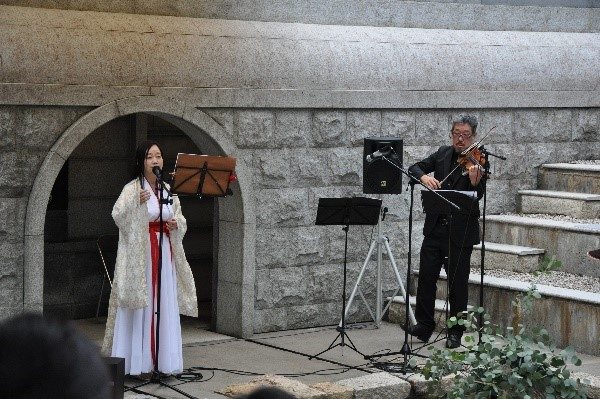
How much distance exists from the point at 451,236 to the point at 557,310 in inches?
42.2

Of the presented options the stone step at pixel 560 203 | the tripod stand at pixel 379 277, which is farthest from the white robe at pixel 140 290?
the stone step at pixel 560 203

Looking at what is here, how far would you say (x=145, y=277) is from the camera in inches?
329

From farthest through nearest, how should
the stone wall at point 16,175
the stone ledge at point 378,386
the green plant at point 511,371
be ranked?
the stone wall at point 16,175 → the stone ledge at point 378,386 → the green plant at point 511,371

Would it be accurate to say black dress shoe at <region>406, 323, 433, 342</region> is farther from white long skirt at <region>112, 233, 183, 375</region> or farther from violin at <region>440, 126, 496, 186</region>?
white long skirt at <region>112, 233, 183, 375</region>

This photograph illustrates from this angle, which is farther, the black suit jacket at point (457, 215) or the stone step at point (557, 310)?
the black suit jacket at point (457, 215)

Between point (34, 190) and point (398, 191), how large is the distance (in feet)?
9.98

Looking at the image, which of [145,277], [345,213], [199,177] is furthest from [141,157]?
[345,213]

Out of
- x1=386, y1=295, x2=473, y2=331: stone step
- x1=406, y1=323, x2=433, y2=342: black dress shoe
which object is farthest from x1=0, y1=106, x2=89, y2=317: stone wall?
x1=386, y1=295, x2=473, y2=331: stone step

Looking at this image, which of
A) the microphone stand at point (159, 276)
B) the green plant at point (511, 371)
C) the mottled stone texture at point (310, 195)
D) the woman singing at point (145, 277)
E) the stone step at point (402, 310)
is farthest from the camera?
the stone step at point (402, 310)

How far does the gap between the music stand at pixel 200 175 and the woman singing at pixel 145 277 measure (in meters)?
0.42

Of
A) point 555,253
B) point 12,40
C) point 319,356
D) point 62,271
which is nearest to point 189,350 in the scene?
point 319,356

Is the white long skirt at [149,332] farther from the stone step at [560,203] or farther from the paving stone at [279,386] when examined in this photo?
the stone step at [560,203]

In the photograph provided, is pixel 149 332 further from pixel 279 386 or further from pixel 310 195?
pixel 310 195

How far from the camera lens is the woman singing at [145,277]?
8.30 metres
